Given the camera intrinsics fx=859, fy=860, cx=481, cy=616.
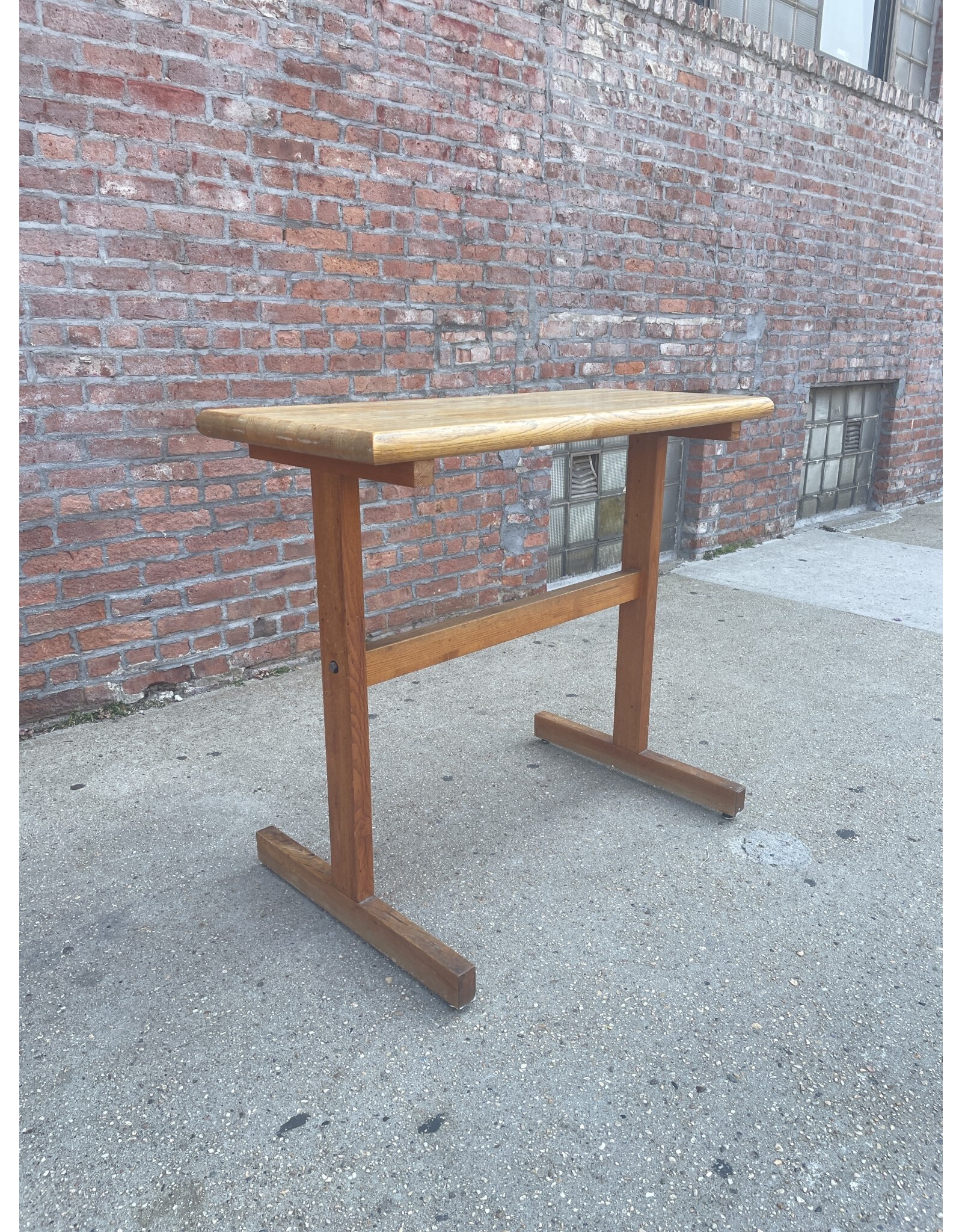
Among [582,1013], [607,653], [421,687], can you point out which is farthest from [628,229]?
[582,1013]

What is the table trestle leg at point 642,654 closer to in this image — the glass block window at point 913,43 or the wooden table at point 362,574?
the wooden table at point 362,574

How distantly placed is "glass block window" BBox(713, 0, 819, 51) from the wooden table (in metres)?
3.27

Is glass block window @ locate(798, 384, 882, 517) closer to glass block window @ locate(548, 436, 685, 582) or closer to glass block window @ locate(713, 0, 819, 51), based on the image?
glass block window @ locate(548, 436, 685, 582)

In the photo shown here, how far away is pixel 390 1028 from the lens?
1.44m

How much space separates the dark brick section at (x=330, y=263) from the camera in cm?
224

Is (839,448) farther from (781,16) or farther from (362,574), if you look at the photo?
(362,574)

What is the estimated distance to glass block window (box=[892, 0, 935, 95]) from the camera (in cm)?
541

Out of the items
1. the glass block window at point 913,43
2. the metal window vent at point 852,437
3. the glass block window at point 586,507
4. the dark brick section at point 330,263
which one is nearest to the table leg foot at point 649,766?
the dark brick section at point 330,263

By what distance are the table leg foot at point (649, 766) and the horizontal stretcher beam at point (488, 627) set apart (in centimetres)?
40

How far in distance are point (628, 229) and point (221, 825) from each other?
2955 mm

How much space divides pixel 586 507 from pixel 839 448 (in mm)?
2442

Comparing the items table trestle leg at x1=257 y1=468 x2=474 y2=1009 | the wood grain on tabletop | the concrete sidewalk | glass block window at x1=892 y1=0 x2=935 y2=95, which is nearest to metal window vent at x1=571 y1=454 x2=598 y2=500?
the concrete sidewalk

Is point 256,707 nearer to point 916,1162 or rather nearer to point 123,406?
point 123,406

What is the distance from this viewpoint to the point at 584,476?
392 cm
